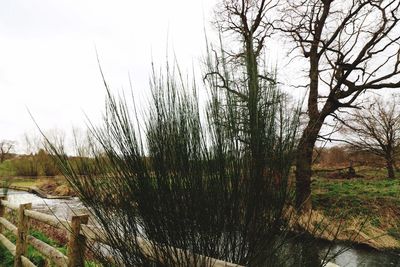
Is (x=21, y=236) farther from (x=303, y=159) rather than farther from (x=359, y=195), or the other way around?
(x=359, y=195)

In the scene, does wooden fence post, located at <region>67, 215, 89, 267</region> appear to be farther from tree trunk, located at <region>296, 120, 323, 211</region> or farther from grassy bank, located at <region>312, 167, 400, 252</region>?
grassy bank, located at <region>312, 167, 400, 252</region>

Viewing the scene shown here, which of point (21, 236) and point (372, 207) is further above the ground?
point (21, 236)

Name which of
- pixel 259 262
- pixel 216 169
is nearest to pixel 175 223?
pixel 216 169

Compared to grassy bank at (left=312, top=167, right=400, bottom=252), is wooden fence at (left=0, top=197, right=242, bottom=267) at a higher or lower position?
higher

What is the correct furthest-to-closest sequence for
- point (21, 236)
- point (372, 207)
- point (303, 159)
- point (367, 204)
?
point (367, 204), point (372, 207), point (21, 236), point (303, 159)

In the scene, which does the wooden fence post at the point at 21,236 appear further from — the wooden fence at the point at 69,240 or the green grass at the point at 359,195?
the green grass at the point at 359,195

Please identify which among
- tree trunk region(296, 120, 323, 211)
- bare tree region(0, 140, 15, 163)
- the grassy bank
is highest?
bare tree region(0, 140, 15, 163)

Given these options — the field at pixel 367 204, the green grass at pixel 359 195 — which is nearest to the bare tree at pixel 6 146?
the field at pixel 367 204

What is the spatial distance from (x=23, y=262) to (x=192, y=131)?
3.79 meters

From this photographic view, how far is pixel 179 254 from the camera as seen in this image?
1847 mm

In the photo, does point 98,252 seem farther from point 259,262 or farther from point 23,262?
point 23,262

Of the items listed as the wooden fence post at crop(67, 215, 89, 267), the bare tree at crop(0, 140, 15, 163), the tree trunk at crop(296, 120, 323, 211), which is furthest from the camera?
the bare tree at crop(0, 140, 15, 163)

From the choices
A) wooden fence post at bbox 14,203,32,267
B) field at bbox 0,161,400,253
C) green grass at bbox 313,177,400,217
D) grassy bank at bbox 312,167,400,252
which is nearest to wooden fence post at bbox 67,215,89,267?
field at bbox 0,161,400,253

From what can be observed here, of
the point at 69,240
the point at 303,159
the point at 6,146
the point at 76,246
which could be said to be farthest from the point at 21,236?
the point at 6,146
